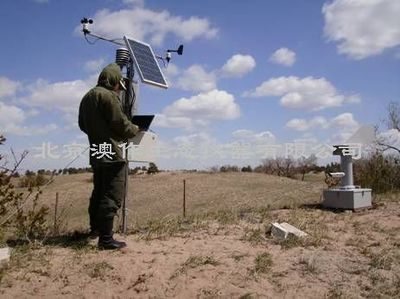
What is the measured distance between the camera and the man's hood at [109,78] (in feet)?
18.2

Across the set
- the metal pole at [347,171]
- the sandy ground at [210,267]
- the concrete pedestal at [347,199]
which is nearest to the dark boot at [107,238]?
the sandy ground at [210,267]

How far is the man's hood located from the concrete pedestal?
5.44 metres

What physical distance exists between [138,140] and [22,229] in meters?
1.85

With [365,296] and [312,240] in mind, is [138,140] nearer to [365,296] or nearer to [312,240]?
[312,240]

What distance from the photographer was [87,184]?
98.2ft

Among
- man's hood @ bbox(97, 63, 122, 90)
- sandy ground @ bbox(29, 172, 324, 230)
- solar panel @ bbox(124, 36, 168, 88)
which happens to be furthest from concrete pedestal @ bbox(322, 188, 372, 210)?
sandy ground @ bbox(29, 172, 324, 230)

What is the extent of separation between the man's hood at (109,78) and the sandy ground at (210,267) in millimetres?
1825

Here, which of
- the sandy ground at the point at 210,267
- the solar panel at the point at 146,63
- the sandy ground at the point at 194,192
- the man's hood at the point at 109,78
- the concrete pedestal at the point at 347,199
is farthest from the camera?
the sandy ground at the point at 194,192

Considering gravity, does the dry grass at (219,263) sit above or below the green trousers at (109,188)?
below

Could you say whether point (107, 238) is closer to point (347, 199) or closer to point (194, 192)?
point (347, 199)

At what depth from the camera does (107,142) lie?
544 cm

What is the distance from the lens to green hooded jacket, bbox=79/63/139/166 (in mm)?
5340

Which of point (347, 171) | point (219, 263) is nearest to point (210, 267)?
point (219, 263)

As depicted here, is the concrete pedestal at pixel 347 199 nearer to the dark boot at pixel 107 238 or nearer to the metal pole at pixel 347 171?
the metal pole at pixel 347 171
